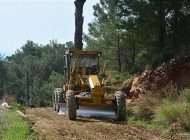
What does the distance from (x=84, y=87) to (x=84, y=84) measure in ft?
0.44

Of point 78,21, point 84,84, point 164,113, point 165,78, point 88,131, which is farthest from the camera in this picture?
point 78,21

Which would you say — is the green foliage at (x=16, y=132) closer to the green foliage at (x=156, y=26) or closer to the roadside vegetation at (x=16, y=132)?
the roadside vegetation at (x=16, y=132)

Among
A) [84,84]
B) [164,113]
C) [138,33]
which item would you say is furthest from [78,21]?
[164,113]

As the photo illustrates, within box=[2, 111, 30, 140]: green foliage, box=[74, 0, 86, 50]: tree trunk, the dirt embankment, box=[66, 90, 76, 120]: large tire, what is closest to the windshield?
the dirt embankment

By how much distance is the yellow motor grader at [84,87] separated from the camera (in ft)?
64.4

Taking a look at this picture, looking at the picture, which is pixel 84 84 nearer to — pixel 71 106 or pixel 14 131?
pixel 71 106

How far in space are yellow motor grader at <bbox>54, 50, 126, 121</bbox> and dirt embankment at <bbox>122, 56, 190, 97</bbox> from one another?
3022mm

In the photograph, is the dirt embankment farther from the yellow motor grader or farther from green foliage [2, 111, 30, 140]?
green foliage [2, 111, 30, 140]

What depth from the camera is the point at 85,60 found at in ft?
73.9

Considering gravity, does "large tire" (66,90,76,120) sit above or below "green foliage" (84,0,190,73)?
below

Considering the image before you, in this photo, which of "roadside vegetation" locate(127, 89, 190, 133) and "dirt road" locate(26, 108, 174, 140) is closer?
"dirt road" locate(26, 108, 174, 140)

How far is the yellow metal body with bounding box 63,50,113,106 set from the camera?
19.9 m

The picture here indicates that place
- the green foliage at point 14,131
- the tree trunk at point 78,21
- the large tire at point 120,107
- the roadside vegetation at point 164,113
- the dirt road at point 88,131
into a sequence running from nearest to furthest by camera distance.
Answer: the green foliage at point 14,131 < the dirt road at point 88,131 < the roadside vegetation at point 164,113 < the large tire at point 120,107 < the tree trunk at point 78,21

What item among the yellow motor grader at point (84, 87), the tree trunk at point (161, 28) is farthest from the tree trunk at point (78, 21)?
the yellow motor grader at point (84, 87)
